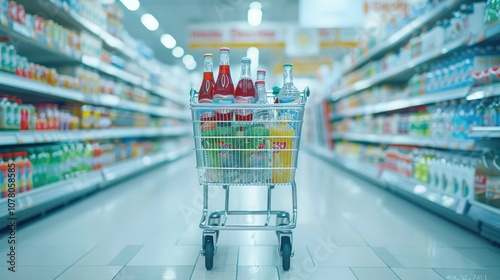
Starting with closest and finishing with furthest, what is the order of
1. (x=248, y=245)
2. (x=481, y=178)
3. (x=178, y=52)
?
(x=248, y=245) → (x=481, y=178) → (x=178, y=52)

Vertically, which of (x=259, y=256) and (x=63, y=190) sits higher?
(x=63, y=190)

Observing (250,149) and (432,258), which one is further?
(432,258)

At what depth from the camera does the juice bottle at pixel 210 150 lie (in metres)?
1.89

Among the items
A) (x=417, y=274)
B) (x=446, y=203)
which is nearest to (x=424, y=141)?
(x=446, y=203)

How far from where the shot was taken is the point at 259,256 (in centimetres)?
214

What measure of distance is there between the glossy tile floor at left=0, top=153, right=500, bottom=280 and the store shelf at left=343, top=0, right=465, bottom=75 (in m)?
1.79

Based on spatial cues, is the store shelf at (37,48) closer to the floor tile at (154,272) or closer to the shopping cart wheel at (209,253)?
the floor tile at (154,272)

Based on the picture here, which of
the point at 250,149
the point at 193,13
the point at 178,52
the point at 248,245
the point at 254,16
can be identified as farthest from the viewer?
the point at 178,52

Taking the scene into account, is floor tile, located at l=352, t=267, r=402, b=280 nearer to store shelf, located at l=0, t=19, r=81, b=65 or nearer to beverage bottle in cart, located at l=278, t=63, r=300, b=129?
beverage bottle in cart, located at l=278, t=63, r=300, b=129

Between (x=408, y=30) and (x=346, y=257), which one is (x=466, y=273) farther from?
(x=408, y=30)

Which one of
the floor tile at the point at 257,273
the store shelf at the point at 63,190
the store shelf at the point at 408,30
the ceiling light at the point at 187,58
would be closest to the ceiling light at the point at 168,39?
the ceiling light at the point at 187,58

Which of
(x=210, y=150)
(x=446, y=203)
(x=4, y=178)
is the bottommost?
(x=446, y=203)

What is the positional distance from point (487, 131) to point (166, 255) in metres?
2.19

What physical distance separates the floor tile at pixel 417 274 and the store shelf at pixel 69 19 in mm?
3383
